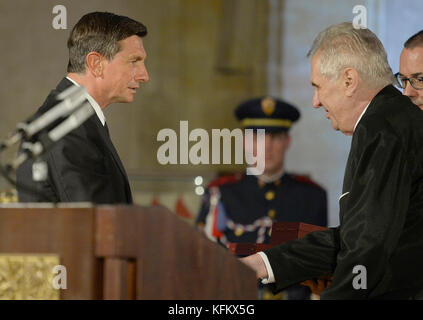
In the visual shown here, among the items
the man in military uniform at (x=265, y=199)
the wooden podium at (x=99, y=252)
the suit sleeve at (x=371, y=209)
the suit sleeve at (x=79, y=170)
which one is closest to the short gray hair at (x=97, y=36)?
the suit sleeve at (x=79, y=170)

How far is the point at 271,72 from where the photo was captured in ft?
28.4

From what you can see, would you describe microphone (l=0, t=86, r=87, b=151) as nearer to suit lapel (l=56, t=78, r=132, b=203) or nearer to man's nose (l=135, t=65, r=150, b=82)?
suit lapel (l=56, t=78, r=132, b=203)

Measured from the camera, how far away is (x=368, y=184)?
9.37 ft

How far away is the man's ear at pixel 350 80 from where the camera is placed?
3.23m

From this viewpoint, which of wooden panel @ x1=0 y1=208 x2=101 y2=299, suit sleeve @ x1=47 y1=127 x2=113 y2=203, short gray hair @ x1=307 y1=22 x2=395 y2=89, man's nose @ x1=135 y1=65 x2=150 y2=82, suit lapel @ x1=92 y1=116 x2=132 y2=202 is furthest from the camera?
man's nose @ x1=135 y1=65 x2=150 y2=82

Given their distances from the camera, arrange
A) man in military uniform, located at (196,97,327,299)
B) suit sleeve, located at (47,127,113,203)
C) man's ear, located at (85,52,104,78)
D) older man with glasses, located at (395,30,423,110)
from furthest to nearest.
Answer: man in military uniform, located at (196,97,327,299) < older man with glasses, located at (395,30,423,110) < man's ear, located at (85,52,104,78) < suit sleeve, located at (47,127,113,203)

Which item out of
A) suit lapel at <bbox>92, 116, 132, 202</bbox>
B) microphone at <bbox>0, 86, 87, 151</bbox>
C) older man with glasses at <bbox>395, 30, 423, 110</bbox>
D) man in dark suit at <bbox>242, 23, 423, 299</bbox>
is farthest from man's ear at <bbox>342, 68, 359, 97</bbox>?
older man with glasses at <bbox>395, 30, 423, 110</bbox>

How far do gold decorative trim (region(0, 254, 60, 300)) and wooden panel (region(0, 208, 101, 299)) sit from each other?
2 centimetres

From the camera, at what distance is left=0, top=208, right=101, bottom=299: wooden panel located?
226 centimetres

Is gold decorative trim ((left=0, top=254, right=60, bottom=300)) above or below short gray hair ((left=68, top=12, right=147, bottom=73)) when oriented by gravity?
below

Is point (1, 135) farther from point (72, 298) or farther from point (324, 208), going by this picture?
point (72, 298)

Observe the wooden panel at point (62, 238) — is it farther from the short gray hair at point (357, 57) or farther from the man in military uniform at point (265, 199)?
the man in military uniform at point (265, 199)

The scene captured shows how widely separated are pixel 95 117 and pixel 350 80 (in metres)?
0.99

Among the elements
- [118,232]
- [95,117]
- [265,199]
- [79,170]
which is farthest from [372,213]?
[265,199]
